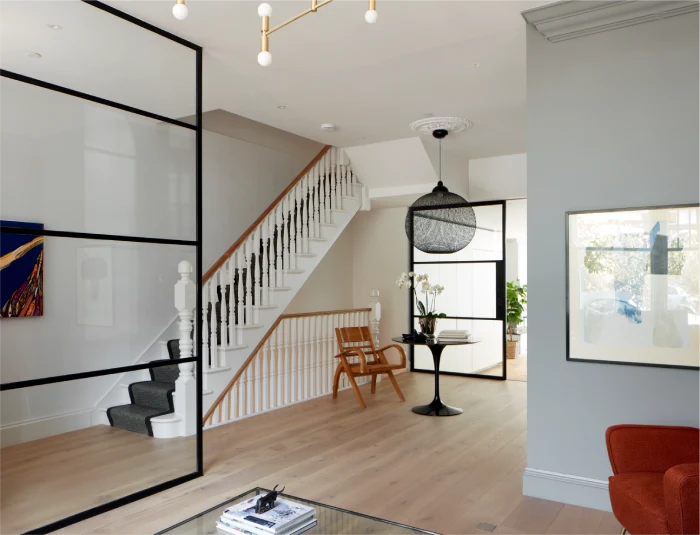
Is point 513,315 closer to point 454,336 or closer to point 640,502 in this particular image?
point 454,336

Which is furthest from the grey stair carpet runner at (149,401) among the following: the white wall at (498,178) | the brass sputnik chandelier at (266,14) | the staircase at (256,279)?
the white wall at (498,178)

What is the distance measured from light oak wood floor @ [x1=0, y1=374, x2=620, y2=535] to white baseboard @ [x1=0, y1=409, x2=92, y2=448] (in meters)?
0.25

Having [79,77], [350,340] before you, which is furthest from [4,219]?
[350,340]

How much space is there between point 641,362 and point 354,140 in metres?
4.14

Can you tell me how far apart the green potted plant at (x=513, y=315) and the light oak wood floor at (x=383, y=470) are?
3440mm

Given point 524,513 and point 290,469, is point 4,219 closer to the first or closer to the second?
point 290,469

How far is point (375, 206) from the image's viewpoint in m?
7.84

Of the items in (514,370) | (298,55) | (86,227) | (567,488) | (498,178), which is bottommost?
(514,370)

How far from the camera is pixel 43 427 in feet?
9.92

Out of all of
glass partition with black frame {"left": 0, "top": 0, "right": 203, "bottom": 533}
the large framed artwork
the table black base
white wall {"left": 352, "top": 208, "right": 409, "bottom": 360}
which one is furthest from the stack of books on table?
glass partition with black frame {"left": 0, "top": 0, "right": 203, "bottom": 533}

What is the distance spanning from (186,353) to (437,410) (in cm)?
273

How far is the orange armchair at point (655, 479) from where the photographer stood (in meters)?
2.03

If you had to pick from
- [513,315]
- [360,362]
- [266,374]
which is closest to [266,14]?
[266,374]

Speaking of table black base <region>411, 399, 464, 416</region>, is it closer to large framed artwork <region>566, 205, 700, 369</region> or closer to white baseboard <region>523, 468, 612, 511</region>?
white baseboard <region>523, 468, 612, 511</region>
